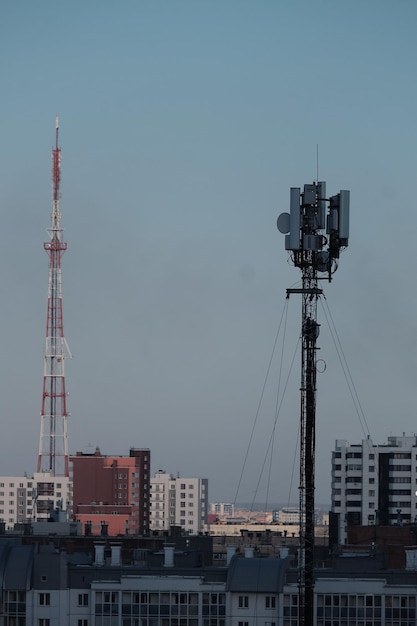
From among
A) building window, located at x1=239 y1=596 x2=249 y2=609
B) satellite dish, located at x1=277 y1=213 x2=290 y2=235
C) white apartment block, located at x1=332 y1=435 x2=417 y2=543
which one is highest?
satellite dish, located at x1=277 y1=213 x2=290 y2=235

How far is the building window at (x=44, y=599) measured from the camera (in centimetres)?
8338

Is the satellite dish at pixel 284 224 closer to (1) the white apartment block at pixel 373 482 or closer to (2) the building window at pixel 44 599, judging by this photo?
(2) the building window at pixel 44 599

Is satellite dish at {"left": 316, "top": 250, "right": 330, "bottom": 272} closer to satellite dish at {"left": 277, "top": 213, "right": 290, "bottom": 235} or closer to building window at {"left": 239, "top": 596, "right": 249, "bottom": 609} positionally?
satellite dish at {"left": 277, "top": 213, "right": 290, "bottom": 235}

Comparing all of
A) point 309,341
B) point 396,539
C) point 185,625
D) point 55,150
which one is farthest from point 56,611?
point 55,150

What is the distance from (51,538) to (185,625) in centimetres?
3867

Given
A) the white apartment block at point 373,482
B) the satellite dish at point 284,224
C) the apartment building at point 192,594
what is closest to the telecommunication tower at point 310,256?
the satellite dish at point 284,224

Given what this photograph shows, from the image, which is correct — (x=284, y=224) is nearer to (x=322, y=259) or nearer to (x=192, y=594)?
(x=322, y=259)

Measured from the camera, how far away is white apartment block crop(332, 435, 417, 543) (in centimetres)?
18050

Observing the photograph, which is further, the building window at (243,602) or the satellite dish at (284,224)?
the building window at (243,602)

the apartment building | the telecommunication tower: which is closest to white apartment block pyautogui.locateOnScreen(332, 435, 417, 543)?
the apartment building

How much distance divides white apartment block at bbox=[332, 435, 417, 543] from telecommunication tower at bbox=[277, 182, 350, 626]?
121 meters

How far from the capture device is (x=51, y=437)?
191 metres

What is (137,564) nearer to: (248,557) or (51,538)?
(248,557)

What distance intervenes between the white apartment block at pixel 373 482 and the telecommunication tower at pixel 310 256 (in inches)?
4783
